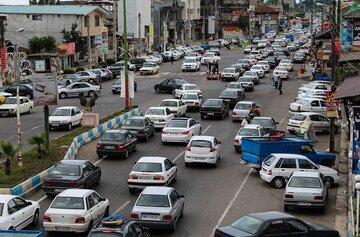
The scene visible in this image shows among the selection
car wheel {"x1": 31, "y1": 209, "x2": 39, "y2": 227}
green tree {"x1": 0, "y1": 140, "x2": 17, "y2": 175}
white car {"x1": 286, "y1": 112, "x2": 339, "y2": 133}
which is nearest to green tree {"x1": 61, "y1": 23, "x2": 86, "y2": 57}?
white car {"x1": 286, "y1": 112, "x2": 339, "y2": 133}

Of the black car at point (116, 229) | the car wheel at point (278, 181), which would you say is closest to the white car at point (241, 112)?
the car wheel at point (278, 181)

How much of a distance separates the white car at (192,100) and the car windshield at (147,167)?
894 inches

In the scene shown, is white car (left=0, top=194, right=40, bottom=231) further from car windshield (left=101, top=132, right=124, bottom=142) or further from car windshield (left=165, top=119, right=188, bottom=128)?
car windshield (left=165, top=119, right=188, bottom=128)

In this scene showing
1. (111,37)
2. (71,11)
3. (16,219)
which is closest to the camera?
(16,219)

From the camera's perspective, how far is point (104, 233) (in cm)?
1748

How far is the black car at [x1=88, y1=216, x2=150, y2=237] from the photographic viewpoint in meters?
17.5

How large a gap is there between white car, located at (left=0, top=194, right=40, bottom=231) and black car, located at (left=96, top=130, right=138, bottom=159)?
1033 cm

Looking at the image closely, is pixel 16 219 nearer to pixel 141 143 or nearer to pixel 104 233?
pixel 104 233

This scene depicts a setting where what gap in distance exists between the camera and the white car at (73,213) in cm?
2038

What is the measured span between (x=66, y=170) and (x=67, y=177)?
409 millimetres

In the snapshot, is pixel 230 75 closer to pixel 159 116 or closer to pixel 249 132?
pixel 159 116

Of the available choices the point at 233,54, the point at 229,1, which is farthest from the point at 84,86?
the point at 229,1

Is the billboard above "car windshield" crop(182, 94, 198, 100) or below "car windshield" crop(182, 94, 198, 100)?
above

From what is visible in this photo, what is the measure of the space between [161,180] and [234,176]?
5014mm
